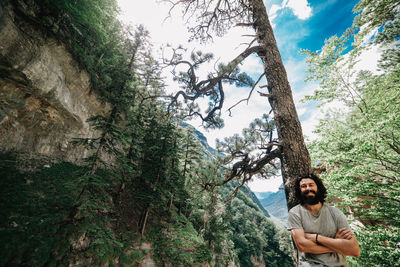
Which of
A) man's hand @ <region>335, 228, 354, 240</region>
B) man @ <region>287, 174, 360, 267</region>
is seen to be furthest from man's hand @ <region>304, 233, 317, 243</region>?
man's hand @ <region>335, 228, 354, 240</region>

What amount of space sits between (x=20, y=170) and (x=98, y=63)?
21.9ft

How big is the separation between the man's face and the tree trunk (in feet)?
1.20

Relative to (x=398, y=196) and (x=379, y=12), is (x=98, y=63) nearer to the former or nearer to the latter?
(x=379, y=12)

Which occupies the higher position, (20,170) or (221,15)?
(221,15)

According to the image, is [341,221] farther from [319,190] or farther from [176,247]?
[176,247]

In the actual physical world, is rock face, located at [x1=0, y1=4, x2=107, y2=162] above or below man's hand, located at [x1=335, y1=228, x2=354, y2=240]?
above

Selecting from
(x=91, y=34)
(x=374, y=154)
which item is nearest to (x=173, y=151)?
(x=91, y=34)

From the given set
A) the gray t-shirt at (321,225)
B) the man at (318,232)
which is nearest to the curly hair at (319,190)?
the man at (318,232)

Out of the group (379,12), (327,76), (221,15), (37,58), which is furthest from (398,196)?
(37,58)

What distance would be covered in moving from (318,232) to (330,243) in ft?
0.57

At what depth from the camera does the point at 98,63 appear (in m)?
9.09

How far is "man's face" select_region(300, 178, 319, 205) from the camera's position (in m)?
1.94

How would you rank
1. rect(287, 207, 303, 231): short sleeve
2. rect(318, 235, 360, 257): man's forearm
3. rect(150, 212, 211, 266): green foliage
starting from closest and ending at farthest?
1. rect(318, 235, 360, 257): man's forearm
2. rect(287, 207, 303, 231): short sleeve
3. rect(150, 212, 211, 266): green foliage

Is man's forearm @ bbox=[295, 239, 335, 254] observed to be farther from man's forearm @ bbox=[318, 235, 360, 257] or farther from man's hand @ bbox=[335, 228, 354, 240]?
man's hand @ bbox=[335, 228, 354, 240]
